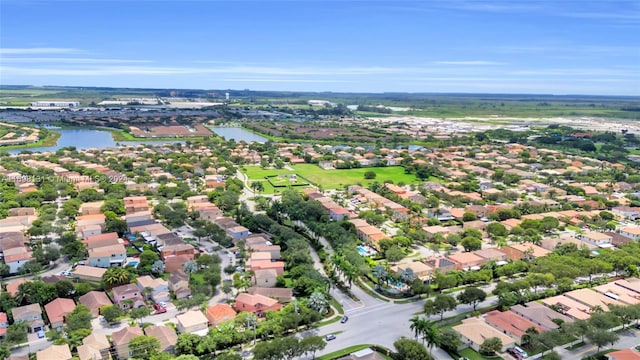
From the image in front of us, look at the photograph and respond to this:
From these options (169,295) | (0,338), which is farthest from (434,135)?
(0,338)

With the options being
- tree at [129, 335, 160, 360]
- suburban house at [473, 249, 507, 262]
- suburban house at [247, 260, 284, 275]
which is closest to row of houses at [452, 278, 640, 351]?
suburban house at [473, 249, 507, 262]

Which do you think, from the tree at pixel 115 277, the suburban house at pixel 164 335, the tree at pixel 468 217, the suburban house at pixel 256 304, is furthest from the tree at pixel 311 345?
the tree at pixel 468 217

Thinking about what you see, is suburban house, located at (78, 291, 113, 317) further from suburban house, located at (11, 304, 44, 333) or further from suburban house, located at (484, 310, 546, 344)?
suburban house, located at (484, 310, 546, 344)

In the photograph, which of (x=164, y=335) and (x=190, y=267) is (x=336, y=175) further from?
(x=164, y=335)

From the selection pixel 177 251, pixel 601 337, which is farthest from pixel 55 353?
pixel 601 337

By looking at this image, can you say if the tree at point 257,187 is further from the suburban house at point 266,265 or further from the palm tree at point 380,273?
the palm tree at point 380,273

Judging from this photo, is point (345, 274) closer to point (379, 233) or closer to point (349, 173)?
point (379, 233)
